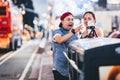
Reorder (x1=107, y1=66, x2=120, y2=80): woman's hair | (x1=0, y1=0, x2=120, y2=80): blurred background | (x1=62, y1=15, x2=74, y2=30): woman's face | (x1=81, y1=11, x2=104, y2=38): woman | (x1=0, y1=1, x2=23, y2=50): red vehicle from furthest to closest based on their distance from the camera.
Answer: (x1=0, y1=1, x2=23, y2=50): red vehicle → (x1=0, y1=0, x2=120, y2=80): blurred background → (x1=62, y1=15, x2=74, y2=30): woman's face → (x1=81, y1=11, x2=104, y2=38): woman → (x1=107, y1=66, x2=120, y2=80): woman's hair

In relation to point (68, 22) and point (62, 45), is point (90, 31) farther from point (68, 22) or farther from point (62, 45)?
point (62, 45)

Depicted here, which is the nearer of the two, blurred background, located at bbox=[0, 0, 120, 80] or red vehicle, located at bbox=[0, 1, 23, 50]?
blurred background, located at bbox=[0, 0, 120, 80]

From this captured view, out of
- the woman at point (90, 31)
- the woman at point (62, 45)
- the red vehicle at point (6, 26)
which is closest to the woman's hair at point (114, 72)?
the woman at point (90, 31)

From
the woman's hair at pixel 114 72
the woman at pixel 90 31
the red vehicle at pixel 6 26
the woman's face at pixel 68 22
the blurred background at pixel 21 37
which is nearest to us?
the woman's hair at pixel 114 72

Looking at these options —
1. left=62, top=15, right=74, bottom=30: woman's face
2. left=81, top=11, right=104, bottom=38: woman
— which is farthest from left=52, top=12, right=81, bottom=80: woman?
left=81, top=11, right=104, bottom=38: woman

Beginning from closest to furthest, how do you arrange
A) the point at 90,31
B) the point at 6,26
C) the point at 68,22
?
the point at 90,31 → the point at 68,22 → the point at 6,26

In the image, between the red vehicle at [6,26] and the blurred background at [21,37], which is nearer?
the blurred background at [21,37]

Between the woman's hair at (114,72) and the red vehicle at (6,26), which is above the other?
the red vehicle at (6,26)

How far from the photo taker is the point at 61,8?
20.3 meters

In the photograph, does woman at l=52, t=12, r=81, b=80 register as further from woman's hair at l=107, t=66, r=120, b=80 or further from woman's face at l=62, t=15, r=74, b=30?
woman's hair at l=107, t=66, r=120, b=80

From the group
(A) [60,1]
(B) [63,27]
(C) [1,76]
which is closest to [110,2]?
(A) [60,1]

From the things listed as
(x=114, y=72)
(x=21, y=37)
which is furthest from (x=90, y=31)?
(x=21, y=37)

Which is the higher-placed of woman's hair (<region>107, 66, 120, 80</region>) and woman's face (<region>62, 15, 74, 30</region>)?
woman's face (<region>62, 15, 74, 30</region>)

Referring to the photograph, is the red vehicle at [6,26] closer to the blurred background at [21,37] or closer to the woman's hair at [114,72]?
the blurred background at [21,37]
